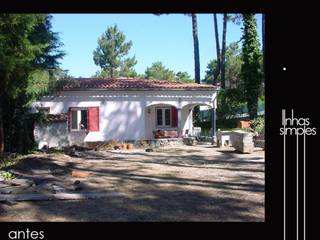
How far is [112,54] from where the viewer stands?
6219 centimetres

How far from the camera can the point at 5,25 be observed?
12.4 meters

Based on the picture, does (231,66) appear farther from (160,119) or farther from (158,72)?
(160,119)

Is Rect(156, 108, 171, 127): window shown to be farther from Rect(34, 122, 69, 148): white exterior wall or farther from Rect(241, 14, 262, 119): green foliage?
Rect(241, 14, 262, 119): green foliage

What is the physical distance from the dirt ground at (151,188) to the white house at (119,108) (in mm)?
6097

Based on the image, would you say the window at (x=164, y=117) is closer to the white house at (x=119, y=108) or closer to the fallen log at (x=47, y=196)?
the white house at (x=119, y=108)

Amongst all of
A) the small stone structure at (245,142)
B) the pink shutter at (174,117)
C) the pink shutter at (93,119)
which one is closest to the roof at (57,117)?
the pink shutter at (93,119)

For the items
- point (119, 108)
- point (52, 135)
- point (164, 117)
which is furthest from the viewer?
point (164, 117)

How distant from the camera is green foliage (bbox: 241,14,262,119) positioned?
28.0 m

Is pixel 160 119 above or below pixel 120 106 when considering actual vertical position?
below

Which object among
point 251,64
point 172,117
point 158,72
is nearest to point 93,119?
point 172,117

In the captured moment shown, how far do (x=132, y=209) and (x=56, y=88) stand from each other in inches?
396

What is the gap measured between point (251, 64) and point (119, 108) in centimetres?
1093

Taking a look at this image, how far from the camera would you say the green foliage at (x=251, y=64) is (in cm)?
2798
